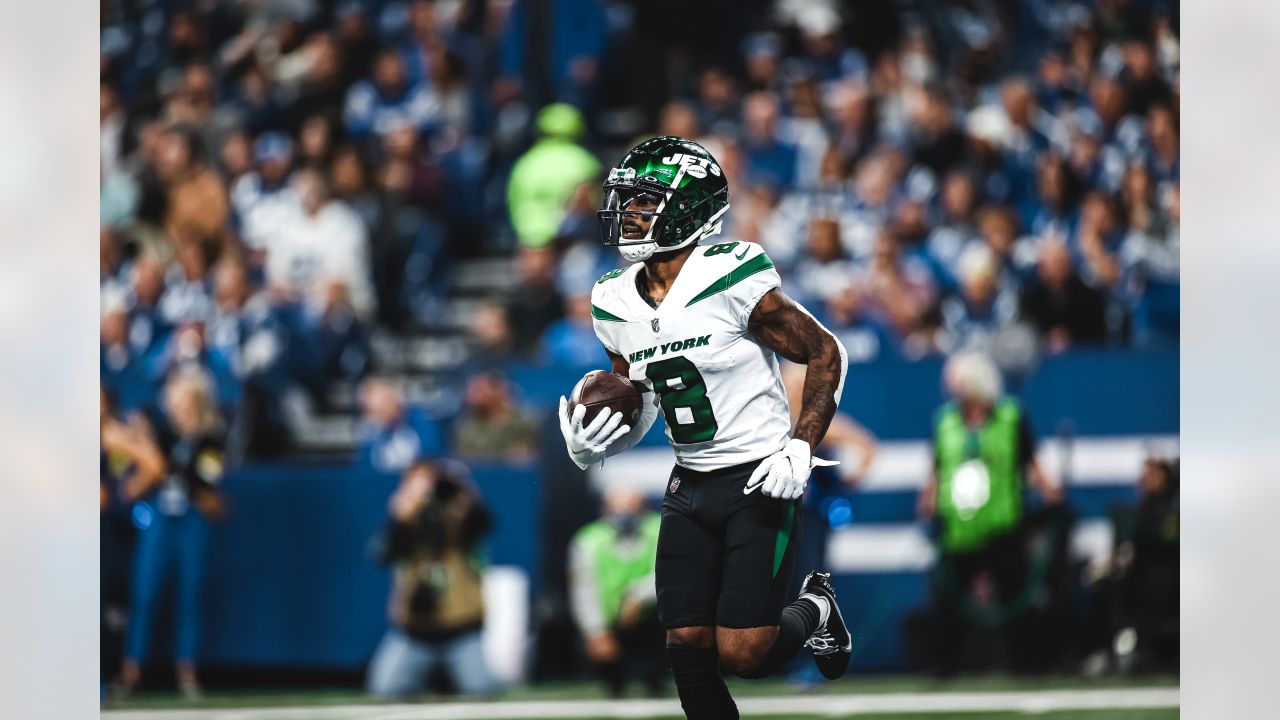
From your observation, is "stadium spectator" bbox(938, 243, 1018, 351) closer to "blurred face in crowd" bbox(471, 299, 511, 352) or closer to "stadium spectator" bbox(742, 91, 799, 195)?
"stadium spectator" bbox(742, 91, 799, 195)

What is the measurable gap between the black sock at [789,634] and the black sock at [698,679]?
0.10 metres

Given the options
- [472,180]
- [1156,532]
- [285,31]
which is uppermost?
[285,31]

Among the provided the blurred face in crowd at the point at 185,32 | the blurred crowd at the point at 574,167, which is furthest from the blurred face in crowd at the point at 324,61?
the blurred face in crowd at the point at 185,32

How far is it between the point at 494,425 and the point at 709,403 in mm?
4690

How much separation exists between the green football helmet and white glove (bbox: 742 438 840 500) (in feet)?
2.49

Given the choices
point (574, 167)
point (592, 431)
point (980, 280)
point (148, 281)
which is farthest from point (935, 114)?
point (592, 431)

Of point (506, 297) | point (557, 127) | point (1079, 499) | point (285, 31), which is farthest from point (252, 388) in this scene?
point (1079, 499)

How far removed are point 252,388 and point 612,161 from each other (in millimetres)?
3040

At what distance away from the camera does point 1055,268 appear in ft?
33.3

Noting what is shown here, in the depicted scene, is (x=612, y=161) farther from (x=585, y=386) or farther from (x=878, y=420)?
(x=585, y=386)

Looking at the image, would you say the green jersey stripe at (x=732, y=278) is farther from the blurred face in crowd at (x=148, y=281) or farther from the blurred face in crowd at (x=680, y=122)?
the blurred face in crowd at (x=148, y=281)

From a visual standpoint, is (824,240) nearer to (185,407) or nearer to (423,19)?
(185,407)

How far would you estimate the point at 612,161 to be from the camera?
12312mm

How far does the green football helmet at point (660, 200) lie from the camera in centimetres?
548
